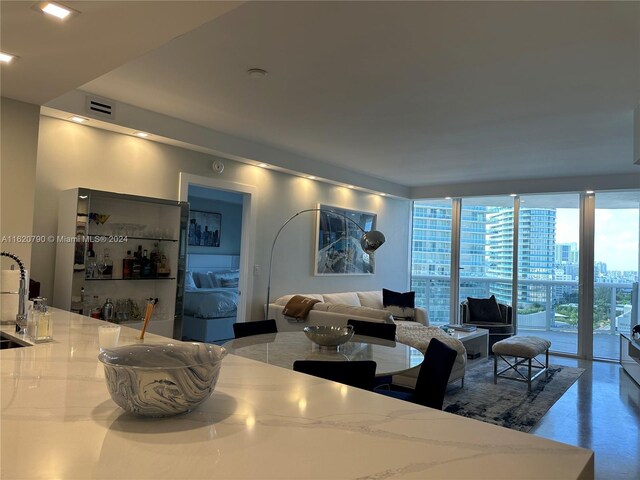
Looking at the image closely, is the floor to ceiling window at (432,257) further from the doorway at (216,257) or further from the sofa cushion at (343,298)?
the doorway at (216,257)

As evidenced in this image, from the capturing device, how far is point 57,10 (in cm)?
180

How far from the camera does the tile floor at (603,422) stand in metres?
3.14

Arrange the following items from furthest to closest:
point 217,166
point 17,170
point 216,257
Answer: point 216,257 → point 217,166 → point 17,170

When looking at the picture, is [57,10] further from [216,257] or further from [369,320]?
[216,257]

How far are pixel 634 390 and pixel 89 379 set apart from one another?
5.65 m

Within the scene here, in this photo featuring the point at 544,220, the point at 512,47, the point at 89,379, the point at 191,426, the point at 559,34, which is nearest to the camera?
the point at 191,426

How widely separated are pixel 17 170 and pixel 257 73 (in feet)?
5.72

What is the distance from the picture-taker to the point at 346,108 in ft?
13.6

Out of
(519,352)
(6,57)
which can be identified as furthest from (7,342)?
(519,352)

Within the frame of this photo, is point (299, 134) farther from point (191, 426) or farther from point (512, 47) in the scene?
point (191, 426)

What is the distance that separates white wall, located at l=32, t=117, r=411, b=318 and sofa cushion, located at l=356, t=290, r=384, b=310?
28cm

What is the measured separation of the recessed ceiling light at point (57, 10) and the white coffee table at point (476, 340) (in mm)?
4964

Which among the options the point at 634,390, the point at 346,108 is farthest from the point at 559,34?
the point at 634,390

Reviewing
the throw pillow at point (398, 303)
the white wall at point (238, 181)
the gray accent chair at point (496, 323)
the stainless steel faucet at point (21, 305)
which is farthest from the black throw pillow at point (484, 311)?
the stainless steel faucet at point (21, 305)
